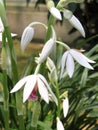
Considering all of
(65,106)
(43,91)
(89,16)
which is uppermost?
(43,91)

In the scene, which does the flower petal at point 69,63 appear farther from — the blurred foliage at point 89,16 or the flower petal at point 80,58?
the blurred foliage at point 89,16

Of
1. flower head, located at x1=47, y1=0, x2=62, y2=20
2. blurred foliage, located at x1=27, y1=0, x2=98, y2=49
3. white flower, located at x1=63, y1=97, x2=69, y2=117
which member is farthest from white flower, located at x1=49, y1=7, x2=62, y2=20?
blurred foliage, located at x1=27, y1=0, x2=98, y2=49

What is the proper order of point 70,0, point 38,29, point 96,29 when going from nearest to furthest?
point 70,0
point 96,29
point 38,29

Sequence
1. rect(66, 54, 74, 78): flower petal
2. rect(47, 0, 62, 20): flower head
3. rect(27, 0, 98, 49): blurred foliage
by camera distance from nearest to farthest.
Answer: rect(47, 0, 62, 20): flower head, rect(66, 54, 74, 78): flower petal, rect(27, 0, 98, 49): blurred foliage

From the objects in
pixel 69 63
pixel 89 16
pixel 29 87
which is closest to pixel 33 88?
pixel 29 87

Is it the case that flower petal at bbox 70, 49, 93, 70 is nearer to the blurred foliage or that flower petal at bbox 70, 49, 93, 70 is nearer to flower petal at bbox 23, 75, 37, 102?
flower petal at bbox 23, 75, 37, 102

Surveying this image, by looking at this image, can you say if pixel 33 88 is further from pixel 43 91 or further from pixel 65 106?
pixel 65 106

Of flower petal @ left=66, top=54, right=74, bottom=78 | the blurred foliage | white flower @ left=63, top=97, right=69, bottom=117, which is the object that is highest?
flower petal @ left=66, top=54, right=74, bottom=78

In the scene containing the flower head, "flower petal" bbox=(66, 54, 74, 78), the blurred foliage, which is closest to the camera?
the flower head

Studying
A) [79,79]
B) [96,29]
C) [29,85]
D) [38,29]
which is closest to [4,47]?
[29,85]

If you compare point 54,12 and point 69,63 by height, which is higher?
point 54,12

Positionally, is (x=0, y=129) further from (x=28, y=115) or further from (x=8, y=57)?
(x=8, y=57)
